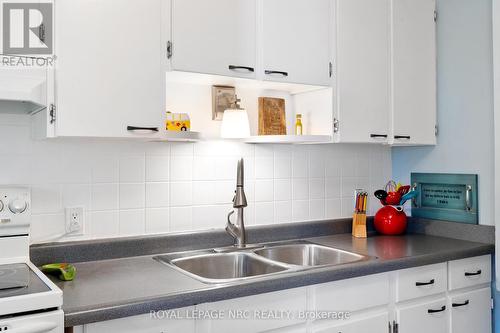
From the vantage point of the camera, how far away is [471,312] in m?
2.33

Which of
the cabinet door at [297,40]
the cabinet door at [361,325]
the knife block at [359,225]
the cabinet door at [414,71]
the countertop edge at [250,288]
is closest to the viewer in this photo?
the countertop edge at [250,288]

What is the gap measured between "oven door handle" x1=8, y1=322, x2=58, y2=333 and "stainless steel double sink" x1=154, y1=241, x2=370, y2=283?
25.9 inches

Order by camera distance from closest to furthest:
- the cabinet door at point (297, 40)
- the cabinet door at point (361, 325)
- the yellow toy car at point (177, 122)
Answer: the cabinet door at point (361, 325) < the yellow toy car at point (177, 122) < the cabinet door at point (297, 40)

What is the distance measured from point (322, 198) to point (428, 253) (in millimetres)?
693

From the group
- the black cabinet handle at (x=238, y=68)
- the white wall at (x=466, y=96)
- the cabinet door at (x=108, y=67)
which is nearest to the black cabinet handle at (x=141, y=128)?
the cabinet door at (x=108, y=67)

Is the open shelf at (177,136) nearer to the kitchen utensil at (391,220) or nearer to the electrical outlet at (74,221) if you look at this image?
the electrical outlet at (74,221)

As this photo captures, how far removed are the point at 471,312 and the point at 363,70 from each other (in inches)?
52.4

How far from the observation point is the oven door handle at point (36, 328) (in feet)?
4.05

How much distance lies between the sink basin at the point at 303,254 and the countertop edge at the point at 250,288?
31cm

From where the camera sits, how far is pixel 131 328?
144 cm

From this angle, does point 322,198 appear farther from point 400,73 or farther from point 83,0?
point 83,0

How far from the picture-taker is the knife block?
8.55 ft

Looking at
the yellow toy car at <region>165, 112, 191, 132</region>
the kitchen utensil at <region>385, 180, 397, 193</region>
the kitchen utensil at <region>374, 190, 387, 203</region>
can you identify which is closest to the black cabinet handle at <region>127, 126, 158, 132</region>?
the yellow toy car at <region>165, 112, 191, 132</region>

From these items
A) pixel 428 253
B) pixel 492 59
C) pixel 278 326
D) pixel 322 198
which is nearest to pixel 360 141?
pixel 322 198
